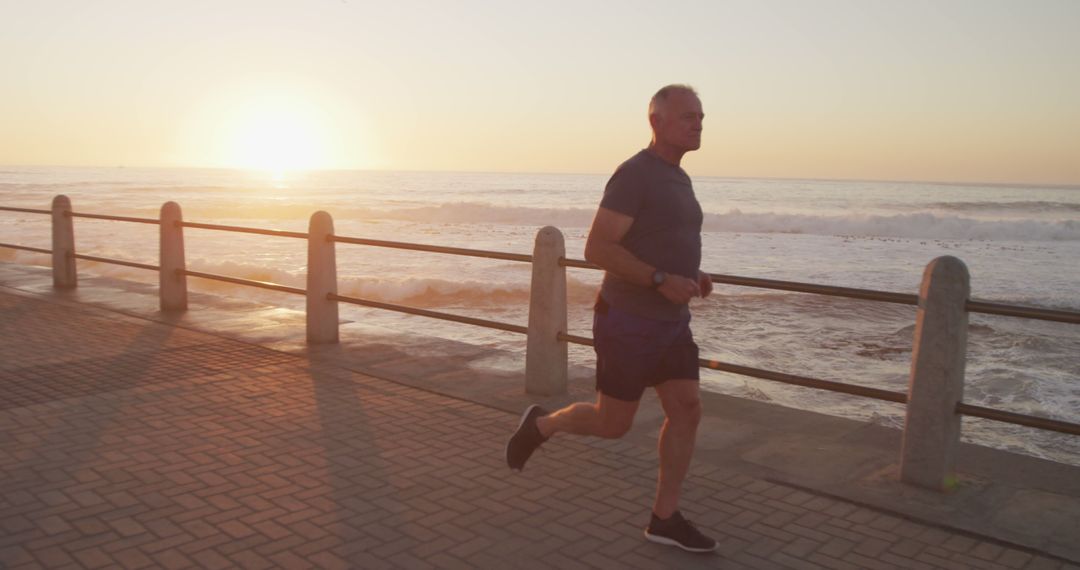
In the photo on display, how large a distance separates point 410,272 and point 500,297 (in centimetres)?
453

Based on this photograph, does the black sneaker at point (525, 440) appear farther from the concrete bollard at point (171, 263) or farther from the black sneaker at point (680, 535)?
the concrete bollard at point (171, 263)

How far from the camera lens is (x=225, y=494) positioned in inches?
179

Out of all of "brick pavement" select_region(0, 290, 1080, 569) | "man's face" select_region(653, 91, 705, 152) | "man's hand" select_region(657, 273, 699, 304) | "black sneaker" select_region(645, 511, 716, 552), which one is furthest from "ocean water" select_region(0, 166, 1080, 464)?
"man's face" select_region(653, 91, 705, 152)

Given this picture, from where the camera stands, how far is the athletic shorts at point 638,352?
383 cm

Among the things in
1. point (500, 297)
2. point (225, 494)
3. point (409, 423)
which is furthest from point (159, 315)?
point (500, 297)

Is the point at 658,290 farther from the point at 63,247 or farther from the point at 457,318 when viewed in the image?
the point at 63,247

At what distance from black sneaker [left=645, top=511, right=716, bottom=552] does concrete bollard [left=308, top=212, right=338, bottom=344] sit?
508 cm

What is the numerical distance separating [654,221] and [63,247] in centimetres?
1044

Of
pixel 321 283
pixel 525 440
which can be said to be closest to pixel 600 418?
pixel 525 440

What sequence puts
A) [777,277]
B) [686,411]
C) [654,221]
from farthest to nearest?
[777,277], [686,411], [654,221]

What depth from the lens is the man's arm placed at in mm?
3684

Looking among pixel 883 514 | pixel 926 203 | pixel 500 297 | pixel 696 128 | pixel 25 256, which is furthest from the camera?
pixel 926 203

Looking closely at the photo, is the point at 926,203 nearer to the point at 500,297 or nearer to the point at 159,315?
the point at 500,297

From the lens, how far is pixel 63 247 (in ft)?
38.6
